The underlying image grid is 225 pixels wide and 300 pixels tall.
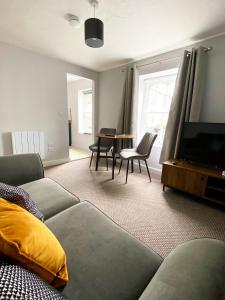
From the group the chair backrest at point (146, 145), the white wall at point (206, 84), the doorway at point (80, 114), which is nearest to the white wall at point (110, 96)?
the white wall at point (206, 84)

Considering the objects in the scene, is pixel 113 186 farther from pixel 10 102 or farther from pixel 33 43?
pixel 33 43

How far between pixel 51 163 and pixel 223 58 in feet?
12.1

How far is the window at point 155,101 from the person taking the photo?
3271 millimetres

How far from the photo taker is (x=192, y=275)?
0.63 m

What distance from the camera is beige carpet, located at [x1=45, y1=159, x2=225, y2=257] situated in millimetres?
1649

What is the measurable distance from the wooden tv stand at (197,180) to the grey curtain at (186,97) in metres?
0.43

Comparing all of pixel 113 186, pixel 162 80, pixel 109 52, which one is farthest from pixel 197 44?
pixel 113 186

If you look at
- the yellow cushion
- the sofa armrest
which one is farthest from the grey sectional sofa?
the sofa armrest

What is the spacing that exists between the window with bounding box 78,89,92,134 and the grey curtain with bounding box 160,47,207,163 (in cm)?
310

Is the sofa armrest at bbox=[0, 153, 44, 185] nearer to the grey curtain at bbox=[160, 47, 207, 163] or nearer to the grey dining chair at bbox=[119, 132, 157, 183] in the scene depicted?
the grey dining chair at bbox=[119, 132, 157, 183]

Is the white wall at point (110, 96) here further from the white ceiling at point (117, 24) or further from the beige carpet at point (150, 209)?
the beige carpet at point (150, 209)

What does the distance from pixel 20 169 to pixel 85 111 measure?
3994 mm

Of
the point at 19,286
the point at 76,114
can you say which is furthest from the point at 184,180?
the point at 76,114

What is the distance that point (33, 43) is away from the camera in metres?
2.74
